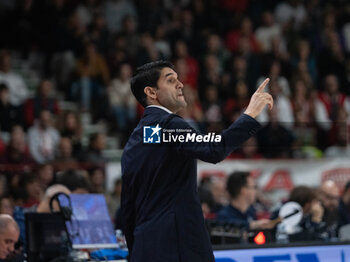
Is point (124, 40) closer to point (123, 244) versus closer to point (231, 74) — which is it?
point (231, 74)

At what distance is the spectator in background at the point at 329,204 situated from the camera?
29.3 ft

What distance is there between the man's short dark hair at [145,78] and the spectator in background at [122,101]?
8.92 meters

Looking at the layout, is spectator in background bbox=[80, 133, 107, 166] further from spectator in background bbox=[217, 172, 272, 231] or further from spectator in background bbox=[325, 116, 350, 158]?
spectator in background bbox=[325, 116, 350, 158]

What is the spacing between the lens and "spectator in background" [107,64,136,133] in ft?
44.1

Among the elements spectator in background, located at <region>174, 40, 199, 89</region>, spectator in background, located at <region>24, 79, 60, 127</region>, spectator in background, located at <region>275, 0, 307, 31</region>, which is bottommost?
spectator in background, located at <region>24, 79, 60, 127</region>

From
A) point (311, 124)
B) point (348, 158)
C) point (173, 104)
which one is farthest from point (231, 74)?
point (173, 104)

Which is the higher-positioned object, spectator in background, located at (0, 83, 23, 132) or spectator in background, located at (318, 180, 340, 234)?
spectator in background, located at (0, 83, 23, 132)

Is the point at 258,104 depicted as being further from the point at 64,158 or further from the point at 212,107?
the point at 212,107

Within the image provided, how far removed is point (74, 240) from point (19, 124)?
632 cm

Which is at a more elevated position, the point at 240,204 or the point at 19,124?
the point at 19,124

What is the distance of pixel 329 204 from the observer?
9930mm

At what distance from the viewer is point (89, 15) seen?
15.3 m

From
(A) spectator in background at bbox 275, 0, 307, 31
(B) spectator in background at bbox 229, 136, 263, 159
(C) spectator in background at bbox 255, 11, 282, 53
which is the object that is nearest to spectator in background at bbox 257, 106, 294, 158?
(B) spectator in background at bbox 229, 136, 263, 159

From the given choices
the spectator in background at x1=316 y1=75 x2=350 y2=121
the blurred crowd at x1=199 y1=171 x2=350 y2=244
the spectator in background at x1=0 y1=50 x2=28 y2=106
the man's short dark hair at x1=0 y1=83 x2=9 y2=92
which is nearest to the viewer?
the blurred crowd at x1=199 y1=171 x2=350 y2=244
